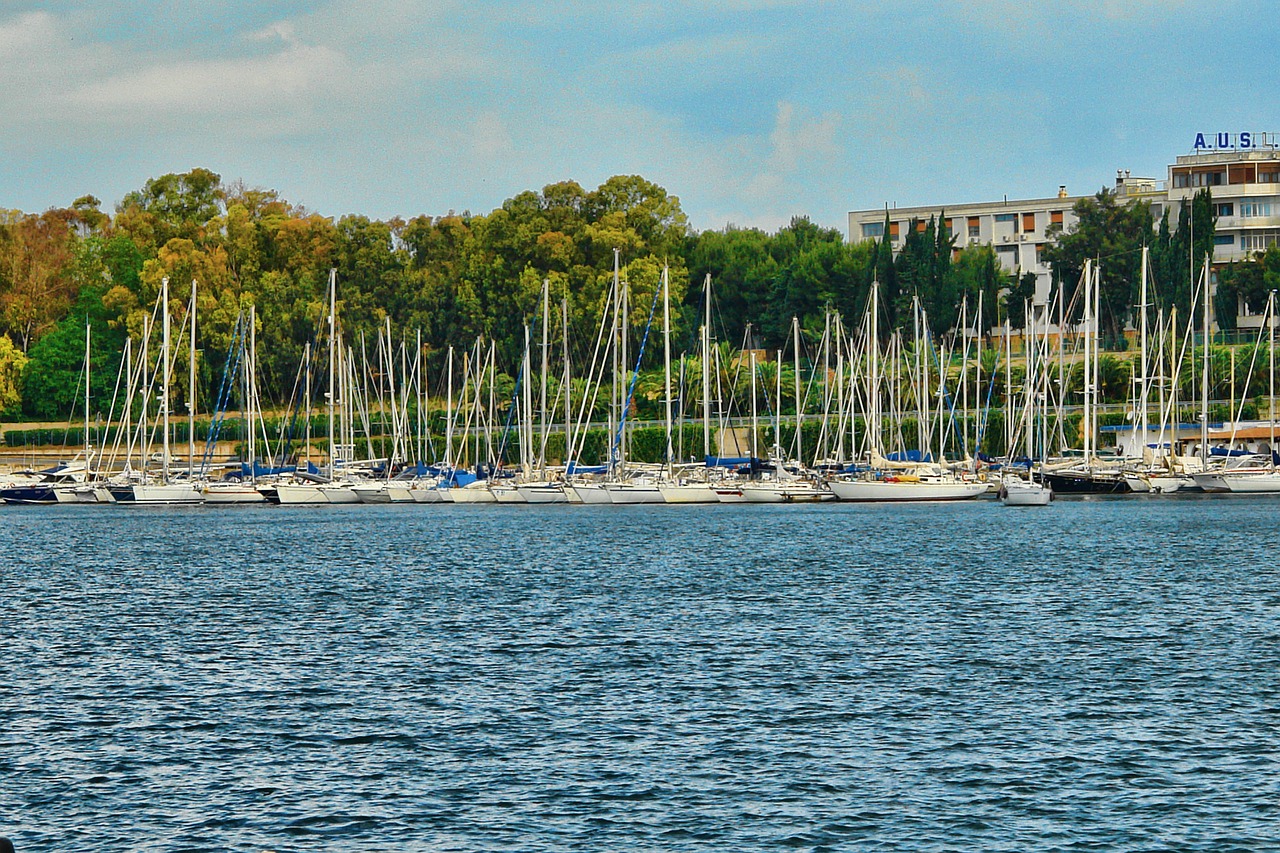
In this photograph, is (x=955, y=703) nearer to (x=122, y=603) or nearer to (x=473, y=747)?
(x=473, y=747)

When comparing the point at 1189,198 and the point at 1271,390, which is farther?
the point at 1189,198

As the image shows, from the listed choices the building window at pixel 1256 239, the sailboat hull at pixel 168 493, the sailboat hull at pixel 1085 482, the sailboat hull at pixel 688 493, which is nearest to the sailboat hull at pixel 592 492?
the sailboat hull at pixel 688 493

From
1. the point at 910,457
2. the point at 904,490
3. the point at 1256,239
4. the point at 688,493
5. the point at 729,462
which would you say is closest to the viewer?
the point at 904,490

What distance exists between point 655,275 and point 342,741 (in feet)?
327

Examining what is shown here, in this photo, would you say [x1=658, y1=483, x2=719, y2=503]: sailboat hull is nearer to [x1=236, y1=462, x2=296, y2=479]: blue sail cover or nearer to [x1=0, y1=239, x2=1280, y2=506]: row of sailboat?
[x1=0, y1=239, x2=1280, y2=506]: row of sailboat

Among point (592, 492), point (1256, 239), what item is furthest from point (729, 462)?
point (1256, 239)

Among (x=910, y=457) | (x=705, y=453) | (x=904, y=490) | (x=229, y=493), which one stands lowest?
(x=904, y=490)

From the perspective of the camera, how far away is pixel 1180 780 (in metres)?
24.6

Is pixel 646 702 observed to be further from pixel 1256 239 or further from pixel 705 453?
pixel 1256 239

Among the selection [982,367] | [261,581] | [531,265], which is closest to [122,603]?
[261,581]

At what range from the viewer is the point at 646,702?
31.0m

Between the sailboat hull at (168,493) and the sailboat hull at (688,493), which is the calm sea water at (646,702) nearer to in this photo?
the sailboat hull at (688,493)

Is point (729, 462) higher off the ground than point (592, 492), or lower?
higher

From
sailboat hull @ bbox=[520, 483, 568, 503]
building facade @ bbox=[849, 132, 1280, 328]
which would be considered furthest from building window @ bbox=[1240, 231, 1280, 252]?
sailboat hull @ bbox=[520, 483, 568, 503]
